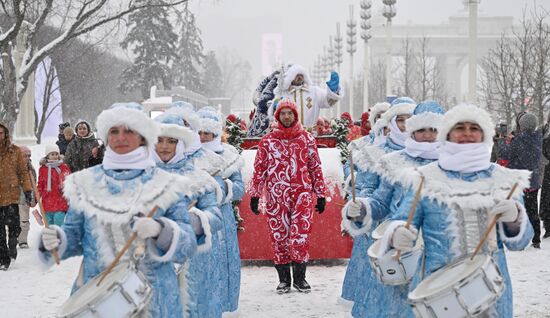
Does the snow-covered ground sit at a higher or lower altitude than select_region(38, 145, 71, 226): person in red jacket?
lower

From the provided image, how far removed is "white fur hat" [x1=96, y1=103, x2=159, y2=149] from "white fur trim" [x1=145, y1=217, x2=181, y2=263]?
0.48m

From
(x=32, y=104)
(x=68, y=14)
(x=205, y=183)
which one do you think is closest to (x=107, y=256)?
(x=205, y=183)

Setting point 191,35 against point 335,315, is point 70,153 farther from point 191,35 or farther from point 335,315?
point 191,35

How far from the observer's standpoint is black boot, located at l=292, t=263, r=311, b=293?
9398mm

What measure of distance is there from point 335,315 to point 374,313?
1698 mm

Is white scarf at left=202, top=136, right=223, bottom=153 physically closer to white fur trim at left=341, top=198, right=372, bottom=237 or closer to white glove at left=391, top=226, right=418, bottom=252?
white fur trim at left=341, top=198, right=372, bottom=237

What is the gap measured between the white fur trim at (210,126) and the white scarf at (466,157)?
3.62 m

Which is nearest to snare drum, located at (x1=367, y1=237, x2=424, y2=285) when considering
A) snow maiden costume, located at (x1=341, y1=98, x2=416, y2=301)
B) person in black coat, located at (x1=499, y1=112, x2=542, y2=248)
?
snow maiden costume, located at (x1=341, y1=98, x2=416, y2=301)

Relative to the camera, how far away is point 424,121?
20.7 ft

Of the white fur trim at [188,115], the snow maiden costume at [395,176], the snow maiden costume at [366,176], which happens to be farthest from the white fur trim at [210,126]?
the snow maiden costume at [395,176]

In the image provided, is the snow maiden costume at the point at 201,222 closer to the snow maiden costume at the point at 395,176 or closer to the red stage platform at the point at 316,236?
the snow maiden costume at the point at 395,176

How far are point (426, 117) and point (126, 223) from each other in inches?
102

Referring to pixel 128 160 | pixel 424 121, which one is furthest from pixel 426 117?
pixel 128 160

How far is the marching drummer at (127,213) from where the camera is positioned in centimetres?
462
